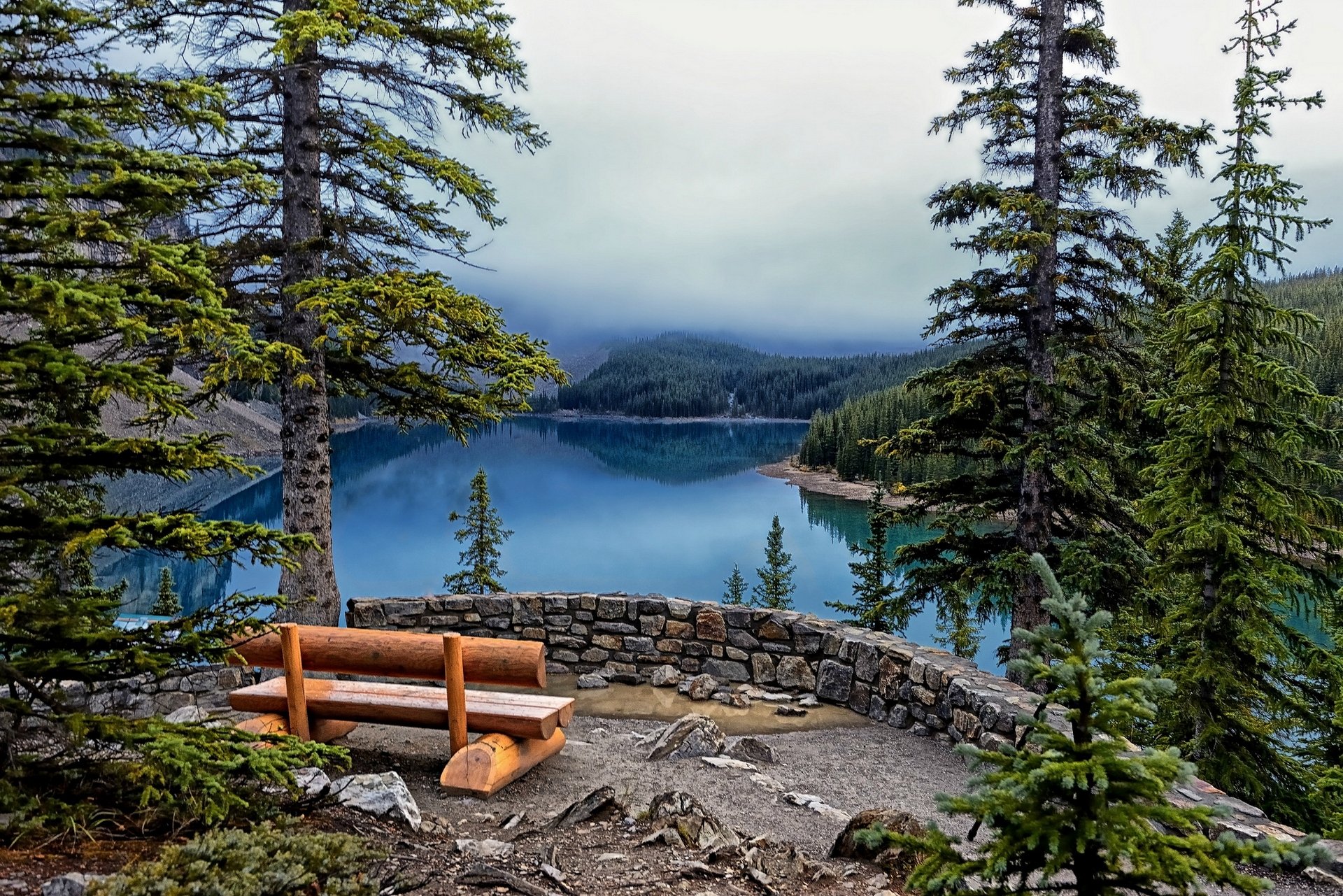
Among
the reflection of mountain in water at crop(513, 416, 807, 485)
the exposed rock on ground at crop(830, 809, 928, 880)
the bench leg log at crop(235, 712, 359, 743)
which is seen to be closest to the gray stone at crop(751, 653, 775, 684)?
the exposed rock on ground at crop(830, 809, 928, 880)

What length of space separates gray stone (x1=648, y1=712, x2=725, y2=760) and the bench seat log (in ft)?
3.84

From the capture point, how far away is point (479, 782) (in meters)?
5.60

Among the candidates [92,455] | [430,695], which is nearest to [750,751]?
[430,695]

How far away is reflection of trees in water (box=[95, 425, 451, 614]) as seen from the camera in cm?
3259

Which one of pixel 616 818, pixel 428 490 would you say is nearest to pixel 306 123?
pixel 616 818

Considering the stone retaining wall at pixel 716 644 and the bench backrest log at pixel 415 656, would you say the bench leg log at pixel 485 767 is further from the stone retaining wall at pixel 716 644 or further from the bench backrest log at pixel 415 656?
the stone retaining wall at pixel 716 644

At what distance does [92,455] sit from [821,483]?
69.8m

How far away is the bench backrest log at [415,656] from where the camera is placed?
6.08 m

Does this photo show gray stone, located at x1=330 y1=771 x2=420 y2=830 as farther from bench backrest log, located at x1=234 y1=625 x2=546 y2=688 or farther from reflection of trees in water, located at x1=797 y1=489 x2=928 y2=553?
reflection of trees in water, located at x1=797 y1=489 x2=928 y2=553

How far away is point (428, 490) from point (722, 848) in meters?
78.3

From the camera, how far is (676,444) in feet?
452

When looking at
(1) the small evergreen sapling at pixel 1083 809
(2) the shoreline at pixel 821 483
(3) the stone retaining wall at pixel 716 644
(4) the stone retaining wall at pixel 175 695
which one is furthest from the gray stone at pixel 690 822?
(2) the shoreline at pixel 821 483

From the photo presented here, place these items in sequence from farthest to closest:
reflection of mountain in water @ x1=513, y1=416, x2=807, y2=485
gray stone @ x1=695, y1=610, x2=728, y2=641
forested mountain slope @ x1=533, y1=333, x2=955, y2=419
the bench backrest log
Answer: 1. forested mountain slope @ x1=533, y1=333, x2=955, y2=419
2. reflection of mountain in water @ x1=513, y1=416, x2=807, y2=485
3. gray stone @ x1=695, y1=610, x2=728, y2=641
4. the bench backrest log

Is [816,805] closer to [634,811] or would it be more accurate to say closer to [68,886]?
[634,811]
